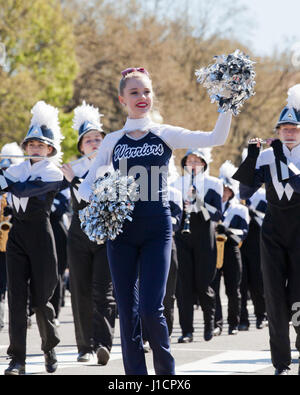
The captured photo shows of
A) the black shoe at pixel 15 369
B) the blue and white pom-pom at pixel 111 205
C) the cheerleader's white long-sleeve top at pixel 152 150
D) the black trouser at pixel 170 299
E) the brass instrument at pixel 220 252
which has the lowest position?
the black shoe at pixel 15 369

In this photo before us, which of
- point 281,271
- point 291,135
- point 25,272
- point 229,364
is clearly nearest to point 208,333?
point 229,364

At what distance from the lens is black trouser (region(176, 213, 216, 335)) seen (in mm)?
11398

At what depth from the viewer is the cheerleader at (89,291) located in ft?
29.0

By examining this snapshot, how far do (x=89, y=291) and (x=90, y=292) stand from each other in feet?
0.05

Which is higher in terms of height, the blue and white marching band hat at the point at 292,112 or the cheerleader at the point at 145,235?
the blue and white marching band hat at the point at 292,112

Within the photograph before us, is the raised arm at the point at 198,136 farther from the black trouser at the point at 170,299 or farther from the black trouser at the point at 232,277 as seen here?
the black trouser at the point at 232,277

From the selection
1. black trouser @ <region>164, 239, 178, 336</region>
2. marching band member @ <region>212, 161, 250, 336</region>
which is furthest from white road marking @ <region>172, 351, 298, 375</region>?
marching band member @ <region>212, 161, 250, 336</region>

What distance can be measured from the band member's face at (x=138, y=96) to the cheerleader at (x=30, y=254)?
1.97 m

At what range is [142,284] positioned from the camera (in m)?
5.91

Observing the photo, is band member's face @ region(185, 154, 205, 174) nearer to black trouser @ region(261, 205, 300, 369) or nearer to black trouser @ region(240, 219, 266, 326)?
black trouser @ region(240, 219, 266, 326)

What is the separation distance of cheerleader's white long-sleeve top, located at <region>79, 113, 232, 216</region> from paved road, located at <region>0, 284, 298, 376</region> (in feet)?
7.01

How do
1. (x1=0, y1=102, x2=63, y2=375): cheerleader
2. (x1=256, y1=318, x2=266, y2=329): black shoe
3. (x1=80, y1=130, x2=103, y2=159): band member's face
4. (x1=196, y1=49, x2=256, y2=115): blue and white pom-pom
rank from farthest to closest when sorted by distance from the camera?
(x1=256, y1=318, x2=266, y2=329): black shoe → (x1=80, y1=130, x2=103, y2=159): band member's face → (x1=0, y1=102, x2=63, y2=375): cheerleader → (x1=196, y1=49, x2=256, y2=115): blue and white pom-pom

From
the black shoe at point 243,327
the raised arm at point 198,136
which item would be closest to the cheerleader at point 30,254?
the raised arm at point 198,136

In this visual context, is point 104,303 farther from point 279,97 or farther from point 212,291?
point 279,97
